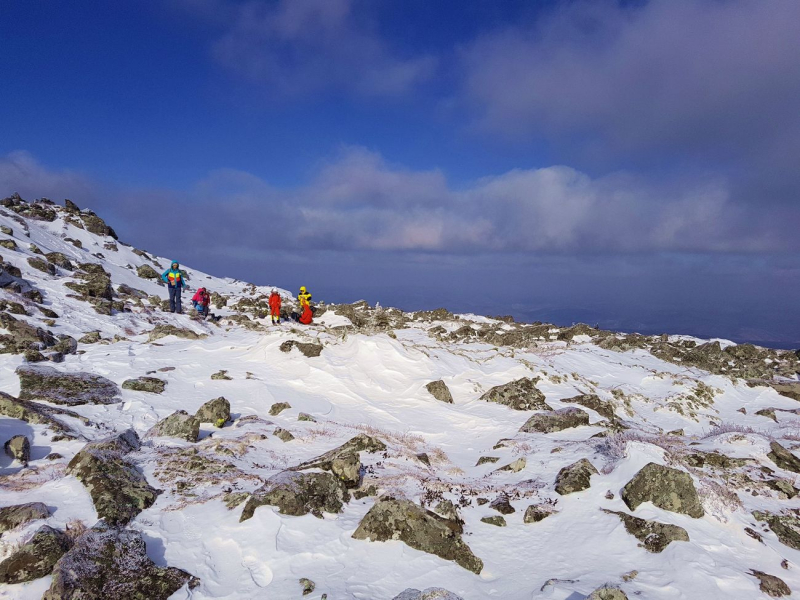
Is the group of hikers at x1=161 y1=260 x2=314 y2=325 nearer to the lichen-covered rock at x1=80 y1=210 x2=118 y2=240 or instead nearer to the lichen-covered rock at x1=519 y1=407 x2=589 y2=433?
the lichen-covered rock at x1=519 y1=407 x2=589 y2=433

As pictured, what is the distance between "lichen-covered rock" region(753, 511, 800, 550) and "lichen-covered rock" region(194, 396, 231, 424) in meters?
13.5

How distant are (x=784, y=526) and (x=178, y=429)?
13694 millimetres

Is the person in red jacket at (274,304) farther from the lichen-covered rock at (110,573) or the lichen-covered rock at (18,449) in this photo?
the lichen-covered rock at (110,573)

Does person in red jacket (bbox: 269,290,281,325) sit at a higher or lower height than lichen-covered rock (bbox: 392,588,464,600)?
higher

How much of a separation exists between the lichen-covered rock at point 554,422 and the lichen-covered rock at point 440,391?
3.91m

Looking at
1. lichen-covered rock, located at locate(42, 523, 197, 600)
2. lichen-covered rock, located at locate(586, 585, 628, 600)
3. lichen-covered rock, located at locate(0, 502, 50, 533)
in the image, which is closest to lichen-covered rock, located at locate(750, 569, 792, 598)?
lichen-covered rock, located at locate(586, 585, 628, 600)

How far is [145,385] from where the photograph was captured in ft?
50.1

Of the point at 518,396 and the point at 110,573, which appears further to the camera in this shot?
the point at 518,396

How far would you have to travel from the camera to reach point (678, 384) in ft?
74.8

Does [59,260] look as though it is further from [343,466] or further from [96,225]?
[343,466]

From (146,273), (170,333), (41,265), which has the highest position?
(146,273)

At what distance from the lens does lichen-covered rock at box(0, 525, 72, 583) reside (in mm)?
5348

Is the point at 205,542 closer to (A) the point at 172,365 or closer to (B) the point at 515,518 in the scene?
(B) the point at 515,518

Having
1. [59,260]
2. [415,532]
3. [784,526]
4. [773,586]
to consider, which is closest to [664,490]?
[773,586]
